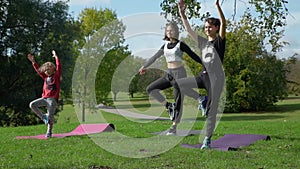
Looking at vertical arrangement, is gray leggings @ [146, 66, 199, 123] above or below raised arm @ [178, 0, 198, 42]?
below

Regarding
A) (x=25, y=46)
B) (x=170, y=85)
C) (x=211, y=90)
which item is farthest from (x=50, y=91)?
(x=25, y=46)

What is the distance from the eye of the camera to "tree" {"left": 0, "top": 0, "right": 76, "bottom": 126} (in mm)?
22219

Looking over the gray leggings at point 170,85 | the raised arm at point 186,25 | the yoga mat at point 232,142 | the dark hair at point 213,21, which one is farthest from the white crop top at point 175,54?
the yoga mat at point 232,142

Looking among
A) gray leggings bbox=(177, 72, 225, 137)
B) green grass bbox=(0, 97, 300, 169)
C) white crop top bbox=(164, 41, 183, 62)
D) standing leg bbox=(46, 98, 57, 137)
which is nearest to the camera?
green grass bbox=(0, 97, 300, 169)

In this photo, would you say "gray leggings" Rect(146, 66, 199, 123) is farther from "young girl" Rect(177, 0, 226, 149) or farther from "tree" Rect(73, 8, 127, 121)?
"tree" Rect(73, 8, 127, 121)

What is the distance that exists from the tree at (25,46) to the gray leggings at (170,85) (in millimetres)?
15391

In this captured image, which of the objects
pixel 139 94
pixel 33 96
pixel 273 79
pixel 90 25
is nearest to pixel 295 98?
pixel 273 79

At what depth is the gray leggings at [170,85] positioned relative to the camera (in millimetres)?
7117

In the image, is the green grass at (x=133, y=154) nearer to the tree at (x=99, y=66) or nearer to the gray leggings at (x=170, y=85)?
the gray leggings at (x=170, y=85)

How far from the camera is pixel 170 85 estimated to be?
7383 millimetres

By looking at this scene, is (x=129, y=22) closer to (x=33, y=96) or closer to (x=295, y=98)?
(x=33, y=96)

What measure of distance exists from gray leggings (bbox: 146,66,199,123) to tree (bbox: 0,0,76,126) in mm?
15391

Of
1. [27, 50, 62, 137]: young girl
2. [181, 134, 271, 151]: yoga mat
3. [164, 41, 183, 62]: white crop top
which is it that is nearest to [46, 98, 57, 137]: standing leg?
[27, 50, 62, 137]: young girl

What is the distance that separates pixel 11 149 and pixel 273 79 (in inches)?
845
